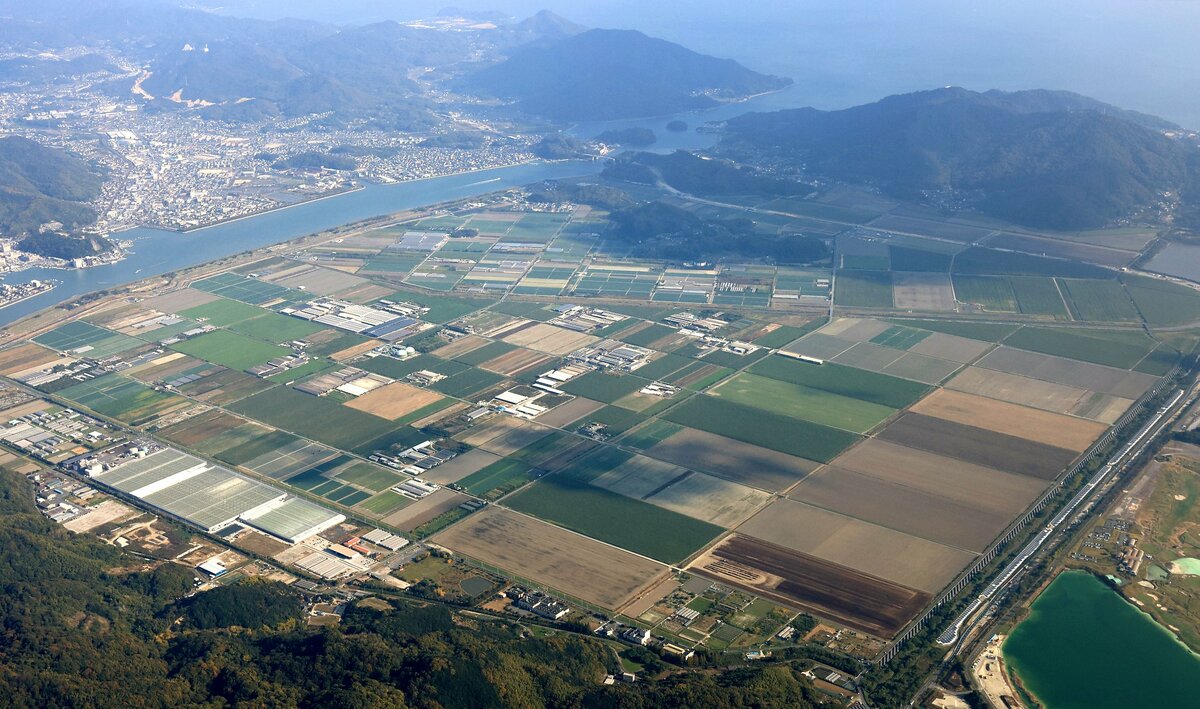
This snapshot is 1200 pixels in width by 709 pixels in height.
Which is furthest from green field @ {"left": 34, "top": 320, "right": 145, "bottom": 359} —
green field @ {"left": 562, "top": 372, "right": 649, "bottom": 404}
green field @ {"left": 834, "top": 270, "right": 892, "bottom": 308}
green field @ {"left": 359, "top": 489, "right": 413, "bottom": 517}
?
green field @ {"left": 834, "top": 270, "right": 892, "bottom": 308}

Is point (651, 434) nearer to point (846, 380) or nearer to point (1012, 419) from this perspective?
point (846, 380)

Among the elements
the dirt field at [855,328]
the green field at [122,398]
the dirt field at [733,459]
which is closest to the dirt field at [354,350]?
the green field at [122,398]

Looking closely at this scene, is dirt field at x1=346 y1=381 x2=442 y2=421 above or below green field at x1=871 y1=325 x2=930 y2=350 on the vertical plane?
below

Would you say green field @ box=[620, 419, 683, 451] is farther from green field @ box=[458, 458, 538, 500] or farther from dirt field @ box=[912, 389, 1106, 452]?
dirt field @ box=[912, 389, 1106, 452]

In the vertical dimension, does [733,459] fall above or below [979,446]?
below

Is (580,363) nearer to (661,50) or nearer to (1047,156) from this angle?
(1047,156)

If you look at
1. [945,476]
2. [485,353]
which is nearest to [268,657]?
[945,476]
